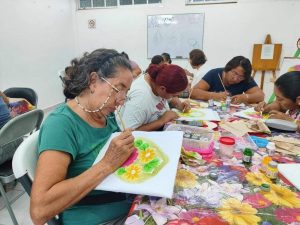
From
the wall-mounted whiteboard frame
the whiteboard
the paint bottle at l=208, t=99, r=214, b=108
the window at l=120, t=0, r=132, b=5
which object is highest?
the window at l=120, t=0, r=132, b=5

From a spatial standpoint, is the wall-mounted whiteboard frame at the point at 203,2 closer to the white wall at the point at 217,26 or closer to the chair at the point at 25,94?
the white wall at the point at 217,26

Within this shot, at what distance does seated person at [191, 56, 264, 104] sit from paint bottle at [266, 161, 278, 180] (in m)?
1.37

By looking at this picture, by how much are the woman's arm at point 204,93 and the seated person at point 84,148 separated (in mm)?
1482

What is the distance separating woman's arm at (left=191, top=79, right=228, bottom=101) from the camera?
238 cm

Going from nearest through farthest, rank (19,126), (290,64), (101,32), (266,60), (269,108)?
(19,126), (269,108), (290,64), (266,60), (101,32)

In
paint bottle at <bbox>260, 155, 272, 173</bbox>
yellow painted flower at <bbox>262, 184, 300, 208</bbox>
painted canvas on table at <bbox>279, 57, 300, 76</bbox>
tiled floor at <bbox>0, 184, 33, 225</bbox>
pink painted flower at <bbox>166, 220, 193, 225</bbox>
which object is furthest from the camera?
painted canvas on table at <bbox>279, 57, 300, 76</bbox>

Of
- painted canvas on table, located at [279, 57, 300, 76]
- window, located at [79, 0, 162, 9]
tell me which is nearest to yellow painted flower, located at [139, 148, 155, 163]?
painted canvas on table, located at [279, 57, 300, 76]

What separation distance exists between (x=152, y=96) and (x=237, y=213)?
991mm

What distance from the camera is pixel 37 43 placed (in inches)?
176

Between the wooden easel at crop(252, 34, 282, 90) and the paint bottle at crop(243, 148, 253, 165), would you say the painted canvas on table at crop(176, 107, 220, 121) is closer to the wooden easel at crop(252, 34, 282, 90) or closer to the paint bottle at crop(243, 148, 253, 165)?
the paint bottle at crop(243, 148, 253, 165)

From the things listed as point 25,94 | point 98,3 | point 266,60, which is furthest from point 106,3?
point 266,60

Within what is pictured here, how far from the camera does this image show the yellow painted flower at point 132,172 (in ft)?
2.70

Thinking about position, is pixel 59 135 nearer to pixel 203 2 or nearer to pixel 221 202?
pixel 221 202

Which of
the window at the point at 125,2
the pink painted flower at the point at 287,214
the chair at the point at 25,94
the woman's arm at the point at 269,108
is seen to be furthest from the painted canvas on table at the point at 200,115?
the window at the point at 125,2
